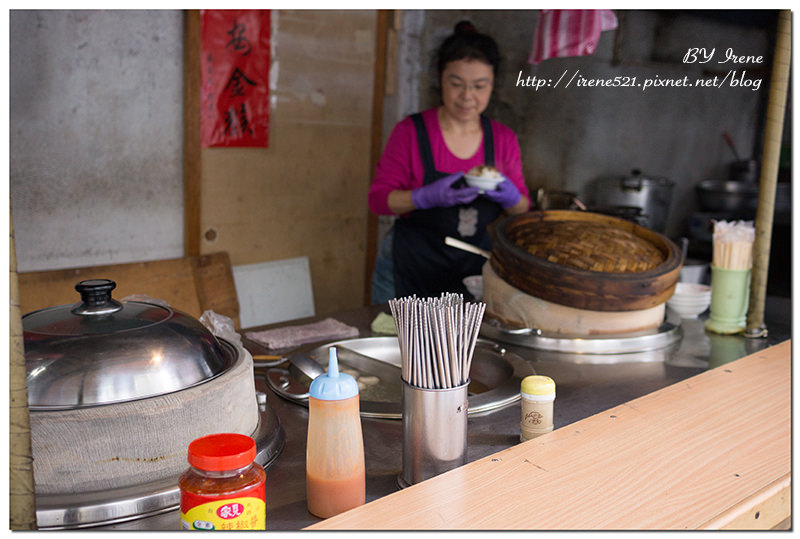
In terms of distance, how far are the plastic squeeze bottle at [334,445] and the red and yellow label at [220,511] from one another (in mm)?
144

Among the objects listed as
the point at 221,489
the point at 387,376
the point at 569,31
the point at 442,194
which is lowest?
the point at 387,376

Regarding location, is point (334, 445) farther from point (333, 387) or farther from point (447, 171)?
point (447, 171)

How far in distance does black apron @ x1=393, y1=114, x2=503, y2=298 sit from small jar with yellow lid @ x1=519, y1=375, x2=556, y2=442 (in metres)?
1.82

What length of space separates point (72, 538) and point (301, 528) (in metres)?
0.31

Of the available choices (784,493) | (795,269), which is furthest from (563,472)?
(795,269)

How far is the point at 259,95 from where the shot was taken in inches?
158

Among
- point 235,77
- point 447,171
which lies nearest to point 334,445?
point 447,171

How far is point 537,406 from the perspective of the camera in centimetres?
133

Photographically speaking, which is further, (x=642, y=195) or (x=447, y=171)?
(x=642, y=195)

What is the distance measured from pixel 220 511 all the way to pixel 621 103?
18.2ft

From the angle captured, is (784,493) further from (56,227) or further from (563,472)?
(56,227)

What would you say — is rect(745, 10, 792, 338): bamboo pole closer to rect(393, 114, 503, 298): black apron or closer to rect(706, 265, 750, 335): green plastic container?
rect(706, 265, 750, 335): green plastic container

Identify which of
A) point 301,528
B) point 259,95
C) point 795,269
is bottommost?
point 301,528

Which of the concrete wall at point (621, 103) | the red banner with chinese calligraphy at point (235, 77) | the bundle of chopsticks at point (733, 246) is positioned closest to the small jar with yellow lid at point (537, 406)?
the bundle of chopsticks at point (733, 246)
